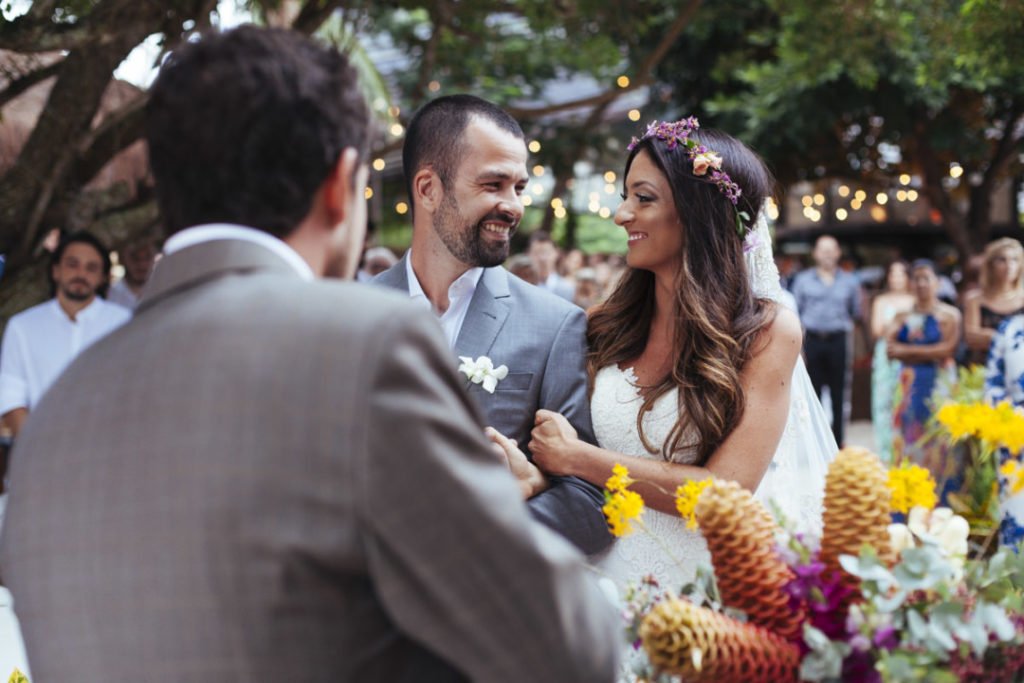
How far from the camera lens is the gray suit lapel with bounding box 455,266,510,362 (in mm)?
2580

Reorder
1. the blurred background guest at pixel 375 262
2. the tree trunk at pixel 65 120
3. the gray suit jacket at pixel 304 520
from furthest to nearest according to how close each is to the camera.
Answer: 1. the blurred background guest at pixel 375 262
2. the tree trunk at pixel 65 120
3. the gray suit jacket at pixel 304 520

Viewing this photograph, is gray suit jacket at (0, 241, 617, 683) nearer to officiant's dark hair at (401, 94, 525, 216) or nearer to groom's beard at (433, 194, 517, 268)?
groom's beard at (433, 194, 517, 268)

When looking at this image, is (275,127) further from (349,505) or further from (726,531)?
(726,531)

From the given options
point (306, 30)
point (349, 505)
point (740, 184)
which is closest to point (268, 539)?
point (349, 505)

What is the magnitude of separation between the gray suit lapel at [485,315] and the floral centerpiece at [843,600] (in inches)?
46.3

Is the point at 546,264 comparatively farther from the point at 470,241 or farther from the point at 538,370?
the point at 538,370

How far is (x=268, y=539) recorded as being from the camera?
1041 mm

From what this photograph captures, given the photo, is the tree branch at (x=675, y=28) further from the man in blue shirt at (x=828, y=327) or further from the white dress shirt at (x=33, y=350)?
the white dress shirt at (x=33, y=350)

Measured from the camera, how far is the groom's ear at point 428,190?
274cm

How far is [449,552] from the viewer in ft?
3.47

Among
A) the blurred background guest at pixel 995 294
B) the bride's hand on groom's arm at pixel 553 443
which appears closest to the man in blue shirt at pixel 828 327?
the blurred background guest at pixel 995 294

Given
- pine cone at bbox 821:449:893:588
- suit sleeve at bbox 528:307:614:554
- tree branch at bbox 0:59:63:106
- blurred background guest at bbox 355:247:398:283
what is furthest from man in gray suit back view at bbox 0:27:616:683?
blurred background guest at bbox 355:247:398:283

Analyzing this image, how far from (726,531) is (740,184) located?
1.69m

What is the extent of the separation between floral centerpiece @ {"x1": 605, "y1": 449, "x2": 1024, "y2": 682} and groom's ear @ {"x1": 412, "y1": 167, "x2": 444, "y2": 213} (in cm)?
152
